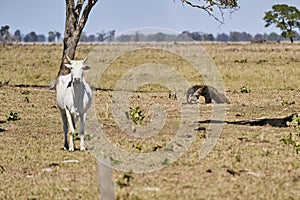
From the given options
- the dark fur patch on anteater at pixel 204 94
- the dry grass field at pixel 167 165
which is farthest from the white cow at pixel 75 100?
the dark fur patch on anteater at pixel 204 94

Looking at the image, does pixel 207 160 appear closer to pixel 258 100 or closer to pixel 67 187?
pixel 67 187

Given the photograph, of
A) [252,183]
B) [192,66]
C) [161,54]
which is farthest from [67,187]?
[161,54]

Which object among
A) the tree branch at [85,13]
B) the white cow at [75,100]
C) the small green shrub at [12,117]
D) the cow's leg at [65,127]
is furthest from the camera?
the tree branch at [85,13]

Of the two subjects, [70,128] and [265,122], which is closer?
[70,128]

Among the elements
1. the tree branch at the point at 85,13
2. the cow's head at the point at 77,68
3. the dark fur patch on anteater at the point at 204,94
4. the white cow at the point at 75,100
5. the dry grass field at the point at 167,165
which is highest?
the tree branch at the point at 85,13

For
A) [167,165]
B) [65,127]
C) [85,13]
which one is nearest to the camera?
[167,165]

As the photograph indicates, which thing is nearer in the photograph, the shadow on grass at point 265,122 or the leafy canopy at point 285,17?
the shadow on grass at point 265,122

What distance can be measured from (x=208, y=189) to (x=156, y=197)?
29.6 inches

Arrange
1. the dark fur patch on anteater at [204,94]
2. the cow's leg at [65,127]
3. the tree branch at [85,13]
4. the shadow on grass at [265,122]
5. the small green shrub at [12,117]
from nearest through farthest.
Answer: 1. the cow's leg at [65,127]
2. the shadow on grass at [265,122]
3. the small green shrub at [12,117]
4. the dark fur patch on anteater at [204,94]
5. the tree branch at [85,13]

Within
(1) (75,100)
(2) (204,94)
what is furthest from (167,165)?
(2) (204,94)

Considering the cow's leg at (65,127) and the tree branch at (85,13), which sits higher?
the tree branch at (85,13)

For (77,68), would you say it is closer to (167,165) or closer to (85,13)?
(167,165)

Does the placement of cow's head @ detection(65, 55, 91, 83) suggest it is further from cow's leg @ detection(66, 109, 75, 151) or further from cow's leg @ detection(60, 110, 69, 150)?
cow's leg @ detection(60, 110, 69, 150)

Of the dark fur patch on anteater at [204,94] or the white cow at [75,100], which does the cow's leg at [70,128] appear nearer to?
the white cow at [75,100]
